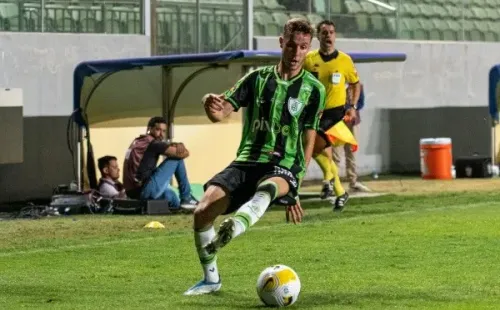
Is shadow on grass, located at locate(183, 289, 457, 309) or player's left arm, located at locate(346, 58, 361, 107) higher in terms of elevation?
player's left arm, located at locate(346, 58, 361, 107)

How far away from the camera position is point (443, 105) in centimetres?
2994

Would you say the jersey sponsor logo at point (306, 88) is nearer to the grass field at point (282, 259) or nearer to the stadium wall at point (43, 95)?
the grass field at point (282, 259)

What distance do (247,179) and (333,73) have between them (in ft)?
27.5

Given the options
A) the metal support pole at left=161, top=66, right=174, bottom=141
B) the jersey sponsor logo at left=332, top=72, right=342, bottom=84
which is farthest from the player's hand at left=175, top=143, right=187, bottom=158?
the jersey sponsor logo at left=332, top=72, right=342, bottom=84

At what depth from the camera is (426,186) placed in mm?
24047

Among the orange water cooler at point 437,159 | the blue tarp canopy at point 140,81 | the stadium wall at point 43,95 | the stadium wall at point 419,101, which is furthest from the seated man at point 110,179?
the orange water cooler at point 437,159

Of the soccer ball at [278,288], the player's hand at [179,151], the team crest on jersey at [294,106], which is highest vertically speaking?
the team crest on jersey at [294,106]

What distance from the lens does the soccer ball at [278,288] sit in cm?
948

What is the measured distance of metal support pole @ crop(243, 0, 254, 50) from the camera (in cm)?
2525

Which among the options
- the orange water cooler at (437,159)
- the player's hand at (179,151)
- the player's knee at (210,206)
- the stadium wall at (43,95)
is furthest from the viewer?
the orange water cooler at (437,159)

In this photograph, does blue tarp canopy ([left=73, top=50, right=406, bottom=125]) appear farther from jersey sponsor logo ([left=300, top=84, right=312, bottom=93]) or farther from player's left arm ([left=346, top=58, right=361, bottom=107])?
jersey sponsor logo ([left=300, top=84, right=312, bottom=93])

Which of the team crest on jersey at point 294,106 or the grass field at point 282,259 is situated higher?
the team crest on jersey at point 294,106

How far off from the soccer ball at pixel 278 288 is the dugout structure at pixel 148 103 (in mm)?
10229

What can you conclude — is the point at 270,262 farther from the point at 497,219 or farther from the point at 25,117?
the point at 25,117
